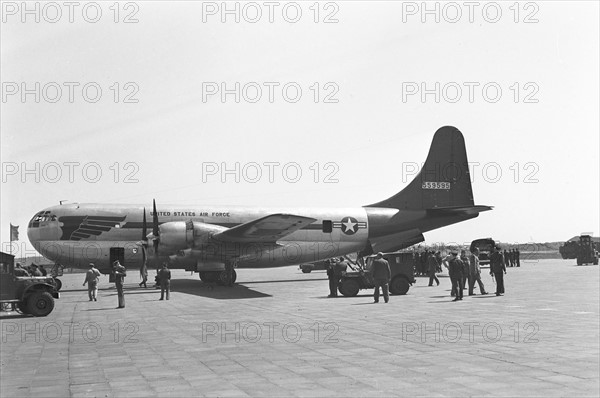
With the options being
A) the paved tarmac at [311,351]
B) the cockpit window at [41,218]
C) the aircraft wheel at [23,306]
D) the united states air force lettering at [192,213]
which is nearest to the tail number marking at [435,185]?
the united states air force lettering at [192,213]

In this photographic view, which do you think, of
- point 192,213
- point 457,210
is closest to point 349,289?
point 192,213

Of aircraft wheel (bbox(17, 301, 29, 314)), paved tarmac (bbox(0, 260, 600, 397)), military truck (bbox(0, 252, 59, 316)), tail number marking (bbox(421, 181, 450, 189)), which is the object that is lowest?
paved tarmac (bbox(0, 260, 600, 397))

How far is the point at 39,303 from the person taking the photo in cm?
1844

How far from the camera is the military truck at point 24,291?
58.4 feet

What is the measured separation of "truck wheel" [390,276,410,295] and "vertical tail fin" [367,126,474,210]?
14169 mm

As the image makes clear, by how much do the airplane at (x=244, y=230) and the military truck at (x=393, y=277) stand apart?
403 centimetres

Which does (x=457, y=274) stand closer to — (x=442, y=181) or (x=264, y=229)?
(x=264, y=229)

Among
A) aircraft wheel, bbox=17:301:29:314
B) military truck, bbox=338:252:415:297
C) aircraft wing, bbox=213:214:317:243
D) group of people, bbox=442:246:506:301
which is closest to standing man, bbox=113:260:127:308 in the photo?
aircraft wheel, bbox=17:301:29:314

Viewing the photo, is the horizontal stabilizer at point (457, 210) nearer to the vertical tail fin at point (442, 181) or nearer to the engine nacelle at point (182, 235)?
the vertical tail fin at point (442, 181)

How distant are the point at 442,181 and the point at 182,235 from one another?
18360 millimetres

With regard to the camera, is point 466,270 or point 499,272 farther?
point 466,270

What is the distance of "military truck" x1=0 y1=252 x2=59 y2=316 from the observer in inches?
701

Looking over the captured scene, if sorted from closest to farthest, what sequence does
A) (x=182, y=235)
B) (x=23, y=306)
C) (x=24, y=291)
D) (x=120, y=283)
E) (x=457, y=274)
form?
(x=24, y=291) → (x=23, y=306) → (x=120, y=283) → (x=457, y=274) → (x=182, y=235)

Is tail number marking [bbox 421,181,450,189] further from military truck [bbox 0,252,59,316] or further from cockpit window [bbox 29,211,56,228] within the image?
military truck [bbox 0,252,59,316]
